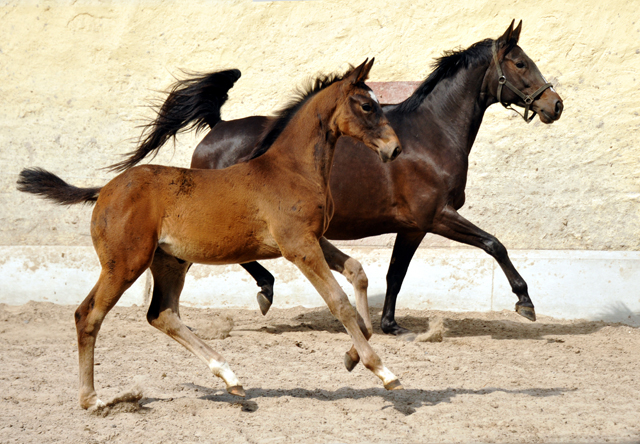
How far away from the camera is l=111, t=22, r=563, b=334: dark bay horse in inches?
206

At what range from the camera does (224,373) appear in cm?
346

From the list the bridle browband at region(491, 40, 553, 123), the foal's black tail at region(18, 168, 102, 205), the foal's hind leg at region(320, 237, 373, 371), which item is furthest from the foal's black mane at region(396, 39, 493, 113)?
the foal's black tail at region(18, 168, 102, 205)

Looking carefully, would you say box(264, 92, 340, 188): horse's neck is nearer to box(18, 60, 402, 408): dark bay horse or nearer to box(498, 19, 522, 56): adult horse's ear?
box(18, 60, 402, 408): dark bay horse

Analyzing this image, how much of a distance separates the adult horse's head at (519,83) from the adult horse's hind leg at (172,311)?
296cm

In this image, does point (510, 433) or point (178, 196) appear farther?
point (178, 196)

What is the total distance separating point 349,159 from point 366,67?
1955mm

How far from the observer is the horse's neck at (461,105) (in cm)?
544

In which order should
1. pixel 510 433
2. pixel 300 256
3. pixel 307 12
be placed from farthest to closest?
pixel 307 12 < pixel 300 256 < pixel 510 433

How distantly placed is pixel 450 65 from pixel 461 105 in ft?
1.21

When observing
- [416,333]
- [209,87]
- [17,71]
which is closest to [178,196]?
[209,87]

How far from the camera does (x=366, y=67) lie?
3549 millimetres

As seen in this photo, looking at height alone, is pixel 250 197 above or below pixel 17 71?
above

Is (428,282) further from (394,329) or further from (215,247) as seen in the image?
(215,247)

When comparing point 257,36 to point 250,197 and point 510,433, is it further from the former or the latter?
point 510,433
